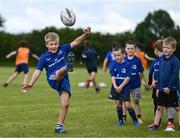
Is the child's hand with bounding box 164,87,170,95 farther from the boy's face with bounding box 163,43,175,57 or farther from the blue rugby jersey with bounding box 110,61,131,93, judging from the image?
the blue rugby jersey with bounding box 110,61,131,93

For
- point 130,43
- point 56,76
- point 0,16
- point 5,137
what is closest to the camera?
point 5,137

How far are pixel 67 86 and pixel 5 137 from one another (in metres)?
1.62

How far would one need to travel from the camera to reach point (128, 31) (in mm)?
69625

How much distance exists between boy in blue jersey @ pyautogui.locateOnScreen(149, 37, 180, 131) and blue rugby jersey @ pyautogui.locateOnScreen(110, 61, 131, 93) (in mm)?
1099

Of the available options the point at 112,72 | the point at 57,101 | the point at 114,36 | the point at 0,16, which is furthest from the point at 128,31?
the point at 112,72

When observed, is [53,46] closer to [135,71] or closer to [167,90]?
[167,90]

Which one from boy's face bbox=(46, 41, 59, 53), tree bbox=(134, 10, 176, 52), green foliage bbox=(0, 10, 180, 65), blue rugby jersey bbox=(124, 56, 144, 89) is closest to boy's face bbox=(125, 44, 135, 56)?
blue rugby jersey bbox=(124, 56, 144, 89)

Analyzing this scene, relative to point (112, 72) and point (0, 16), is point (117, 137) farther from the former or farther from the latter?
point (0, 16)

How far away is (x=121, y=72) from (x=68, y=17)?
1.91m

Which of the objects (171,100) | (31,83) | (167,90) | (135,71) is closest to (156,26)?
(135,71)

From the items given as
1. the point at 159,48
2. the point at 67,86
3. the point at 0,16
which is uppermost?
the point at 0,16

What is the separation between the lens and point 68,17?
1119cm

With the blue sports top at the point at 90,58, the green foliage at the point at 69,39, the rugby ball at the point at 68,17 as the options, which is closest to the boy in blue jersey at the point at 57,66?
the rugby ball at the point at 68,17

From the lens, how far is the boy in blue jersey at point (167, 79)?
36.0 ft
